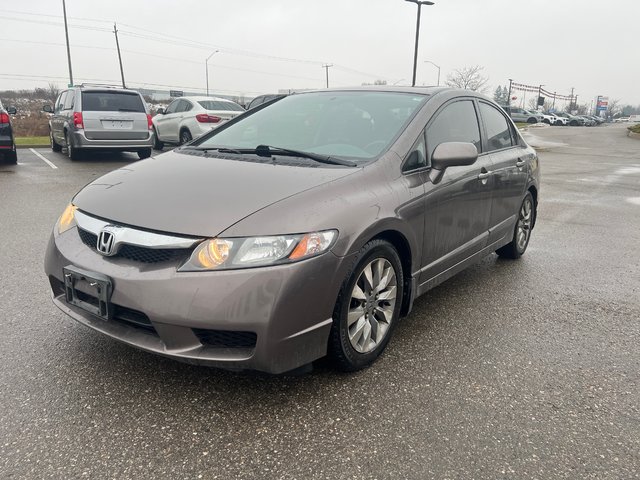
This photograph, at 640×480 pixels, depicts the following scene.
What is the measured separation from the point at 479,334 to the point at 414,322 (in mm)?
432

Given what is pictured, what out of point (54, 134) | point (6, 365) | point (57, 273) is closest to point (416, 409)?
point (57, 273)

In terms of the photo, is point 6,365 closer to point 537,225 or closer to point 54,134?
point 537,225

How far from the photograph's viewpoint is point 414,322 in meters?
3.55

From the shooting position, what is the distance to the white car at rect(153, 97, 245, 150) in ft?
43.2

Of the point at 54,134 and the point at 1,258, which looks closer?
the point at 1,258

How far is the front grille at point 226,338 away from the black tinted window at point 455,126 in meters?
1.76

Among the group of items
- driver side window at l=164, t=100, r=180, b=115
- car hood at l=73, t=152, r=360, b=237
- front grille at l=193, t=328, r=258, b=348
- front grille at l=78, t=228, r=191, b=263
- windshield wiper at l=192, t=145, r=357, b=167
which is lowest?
front grille at l=193, t=328, r=258, b=348

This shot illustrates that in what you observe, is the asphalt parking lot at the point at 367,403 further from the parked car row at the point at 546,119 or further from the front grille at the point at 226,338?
the parked car row at the point at 546,119

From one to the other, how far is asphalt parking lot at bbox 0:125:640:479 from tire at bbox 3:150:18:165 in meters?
8.22

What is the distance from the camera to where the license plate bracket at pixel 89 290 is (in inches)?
94.7

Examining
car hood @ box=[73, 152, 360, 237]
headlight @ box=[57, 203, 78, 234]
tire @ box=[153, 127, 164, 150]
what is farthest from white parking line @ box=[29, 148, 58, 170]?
car hood @ box=[73, 152, 360, 237]

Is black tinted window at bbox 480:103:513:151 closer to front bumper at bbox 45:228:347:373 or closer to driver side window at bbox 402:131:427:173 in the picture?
driver side window at bbox 402:131:427:173

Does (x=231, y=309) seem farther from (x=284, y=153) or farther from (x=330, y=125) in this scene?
(x=330, y=125)

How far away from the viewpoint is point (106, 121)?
1098cm
